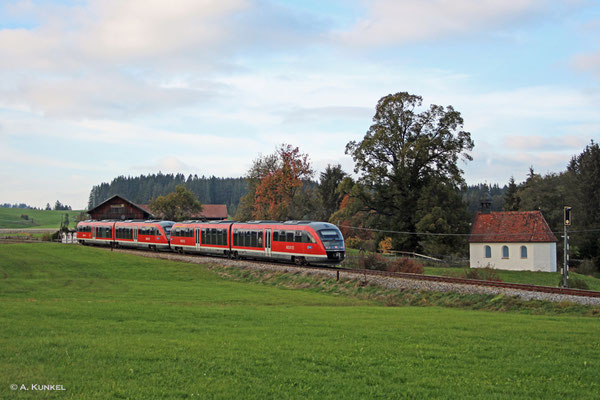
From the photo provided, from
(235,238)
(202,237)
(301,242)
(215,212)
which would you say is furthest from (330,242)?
(215,212)

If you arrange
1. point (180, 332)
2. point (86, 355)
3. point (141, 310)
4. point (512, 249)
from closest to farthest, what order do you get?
1. point (86, 355)
2. point (180, 332)
3. point (141, 310)
4. point (512, 249)

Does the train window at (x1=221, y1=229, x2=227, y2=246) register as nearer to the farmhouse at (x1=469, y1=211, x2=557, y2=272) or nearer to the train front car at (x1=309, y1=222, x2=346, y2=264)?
the train front car at (x1=309, y1=222, x2=346, y2=264)

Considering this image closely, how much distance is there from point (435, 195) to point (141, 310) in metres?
44.6

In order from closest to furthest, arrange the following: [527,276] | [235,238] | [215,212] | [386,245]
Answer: [235,238]
[527,276]
[386,245]
[215,212]

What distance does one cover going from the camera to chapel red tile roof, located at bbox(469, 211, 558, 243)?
5550 centimetres

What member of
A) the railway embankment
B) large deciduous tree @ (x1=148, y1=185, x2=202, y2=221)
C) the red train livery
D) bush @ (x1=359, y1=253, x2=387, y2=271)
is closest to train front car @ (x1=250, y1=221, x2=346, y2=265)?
the railway embankment

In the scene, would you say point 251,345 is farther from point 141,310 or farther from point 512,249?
point 512,249

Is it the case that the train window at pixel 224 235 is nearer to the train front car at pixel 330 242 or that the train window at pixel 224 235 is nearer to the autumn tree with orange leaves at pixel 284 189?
the train front car at pixel 330 242

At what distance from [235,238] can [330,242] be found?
480 inches

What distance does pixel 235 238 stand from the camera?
47.7m

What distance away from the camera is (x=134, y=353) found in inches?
462

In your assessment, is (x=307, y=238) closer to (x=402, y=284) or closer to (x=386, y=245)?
(x=402, y=284)

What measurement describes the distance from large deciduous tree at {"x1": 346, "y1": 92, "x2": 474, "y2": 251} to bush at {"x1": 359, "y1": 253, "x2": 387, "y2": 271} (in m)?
17.2

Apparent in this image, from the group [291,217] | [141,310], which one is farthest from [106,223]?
[141,310]
